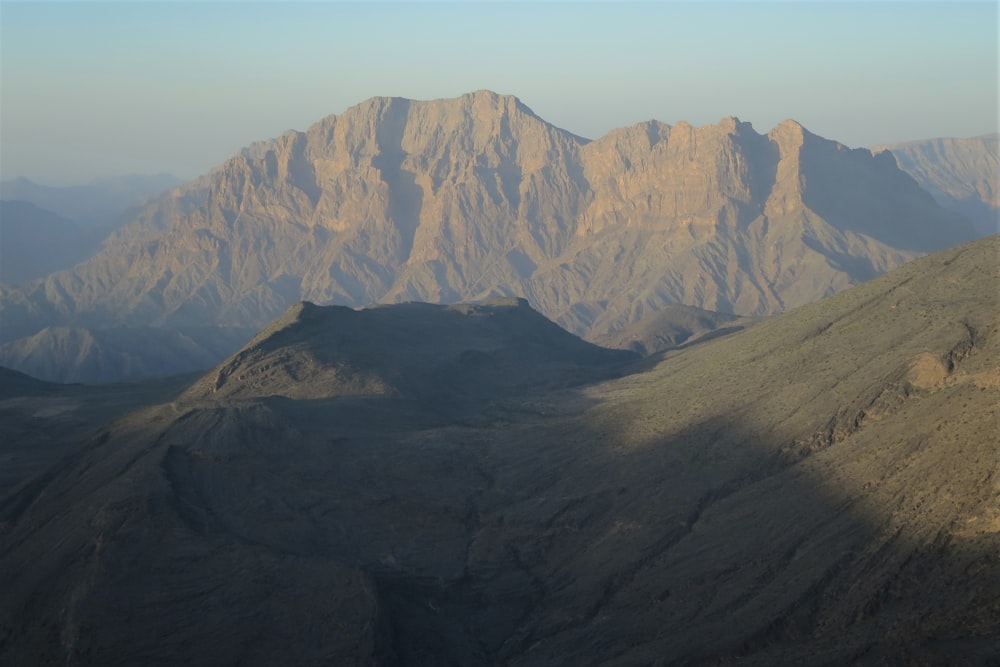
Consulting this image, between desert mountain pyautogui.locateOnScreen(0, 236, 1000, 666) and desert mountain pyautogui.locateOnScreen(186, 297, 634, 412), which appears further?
desert mountain pyautogui.locateOnScreen(186, 297, 634, 412)

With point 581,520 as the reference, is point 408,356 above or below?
below

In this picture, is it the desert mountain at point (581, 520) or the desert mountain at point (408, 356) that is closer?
the desert mountain at point (581, 520)

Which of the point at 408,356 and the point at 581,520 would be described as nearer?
the point at 581,520

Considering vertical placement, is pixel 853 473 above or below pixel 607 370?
above

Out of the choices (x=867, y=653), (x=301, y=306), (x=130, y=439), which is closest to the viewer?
(x=867, y=653)

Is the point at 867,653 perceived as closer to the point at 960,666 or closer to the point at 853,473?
the point at 960,666

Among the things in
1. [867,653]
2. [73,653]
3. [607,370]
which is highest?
[867,653]

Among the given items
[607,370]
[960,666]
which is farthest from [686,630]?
[607,370]

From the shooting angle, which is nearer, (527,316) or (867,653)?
(867,653)
